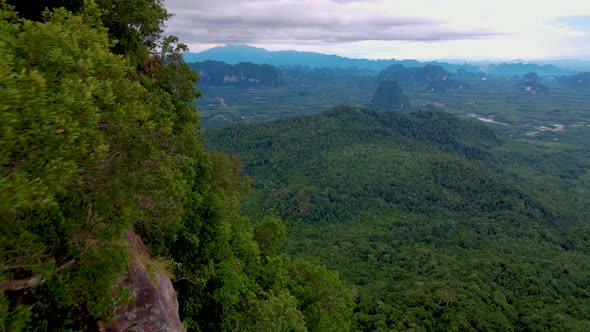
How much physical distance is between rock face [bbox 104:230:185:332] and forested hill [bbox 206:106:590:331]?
13.7 m

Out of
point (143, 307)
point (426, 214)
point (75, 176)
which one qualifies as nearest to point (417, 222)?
point (426, 214)

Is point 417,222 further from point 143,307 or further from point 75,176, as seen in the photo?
point 75,176

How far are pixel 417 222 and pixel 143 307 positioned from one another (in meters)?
65.2

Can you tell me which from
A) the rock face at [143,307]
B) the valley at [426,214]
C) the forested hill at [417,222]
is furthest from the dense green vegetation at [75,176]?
the valley at [426,214]

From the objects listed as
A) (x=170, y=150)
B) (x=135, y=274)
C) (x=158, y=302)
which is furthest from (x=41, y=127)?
(x=170, y=150)

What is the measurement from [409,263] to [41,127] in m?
51.6

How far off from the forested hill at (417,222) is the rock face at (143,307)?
1374 centimetres

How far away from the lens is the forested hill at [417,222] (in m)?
35.4


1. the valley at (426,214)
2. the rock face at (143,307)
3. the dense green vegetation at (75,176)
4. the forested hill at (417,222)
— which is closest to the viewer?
the dense green vegetation at (75,176)

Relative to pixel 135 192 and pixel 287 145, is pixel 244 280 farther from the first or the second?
pixel 287 145

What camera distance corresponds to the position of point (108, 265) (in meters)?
7.23

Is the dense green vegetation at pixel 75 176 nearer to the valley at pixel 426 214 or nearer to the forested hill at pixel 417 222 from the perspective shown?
the forested hill at pixel 417 222

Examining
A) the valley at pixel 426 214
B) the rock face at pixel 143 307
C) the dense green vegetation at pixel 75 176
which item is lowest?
the valley at pixel 426 214

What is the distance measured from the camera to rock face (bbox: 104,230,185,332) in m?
8.49
